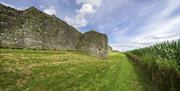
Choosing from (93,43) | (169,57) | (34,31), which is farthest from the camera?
(93,43)

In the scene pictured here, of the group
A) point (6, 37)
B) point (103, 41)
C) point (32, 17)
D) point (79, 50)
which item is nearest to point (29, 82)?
point (6, 37)

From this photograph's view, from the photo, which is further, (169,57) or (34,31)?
(34,31)

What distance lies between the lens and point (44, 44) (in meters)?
17.0

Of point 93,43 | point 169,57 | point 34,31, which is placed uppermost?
point 34,31

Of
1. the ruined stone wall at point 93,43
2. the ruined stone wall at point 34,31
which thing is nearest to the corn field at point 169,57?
the ruined stone wall at point 34,31

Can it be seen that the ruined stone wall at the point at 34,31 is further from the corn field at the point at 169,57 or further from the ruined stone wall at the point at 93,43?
the corn field at the point at 169,57

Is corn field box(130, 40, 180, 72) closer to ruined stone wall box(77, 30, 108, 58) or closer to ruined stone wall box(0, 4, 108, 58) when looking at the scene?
ruined stone wall box(0, 4, 108, 58)

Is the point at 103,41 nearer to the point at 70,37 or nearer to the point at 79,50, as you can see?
the point at 79,50

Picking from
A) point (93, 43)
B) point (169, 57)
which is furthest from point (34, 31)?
point (93, 43)

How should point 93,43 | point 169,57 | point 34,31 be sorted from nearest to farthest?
point 169,57
point 34,31
point 93,43

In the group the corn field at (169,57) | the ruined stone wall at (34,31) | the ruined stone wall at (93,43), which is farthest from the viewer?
the ruined stone wall at (93,43)

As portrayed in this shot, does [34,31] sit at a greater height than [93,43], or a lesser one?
greater

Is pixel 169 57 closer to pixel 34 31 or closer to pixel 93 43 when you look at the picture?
pixel 34 31

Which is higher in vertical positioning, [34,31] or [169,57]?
[34,31]
